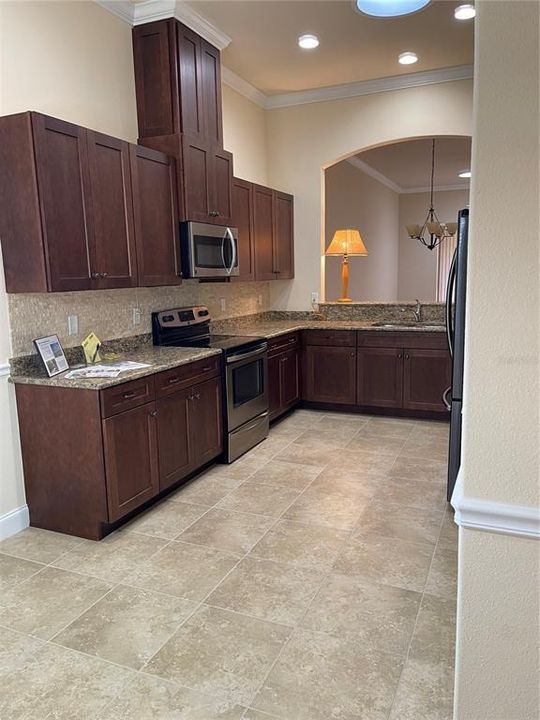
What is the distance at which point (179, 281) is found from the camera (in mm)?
3879

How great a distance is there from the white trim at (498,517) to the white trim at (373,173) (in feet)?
22.7

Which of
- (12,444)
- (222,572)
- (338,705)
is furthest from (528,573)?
(12,444)

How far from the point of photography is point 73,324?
3.37 metres

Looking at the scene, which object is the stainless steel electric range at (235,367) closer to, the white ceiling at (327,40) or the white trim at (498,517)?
the white ceiling at (327,40)

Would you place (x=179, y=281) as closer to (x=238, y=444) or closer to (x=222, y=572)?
(x=238, y=444)

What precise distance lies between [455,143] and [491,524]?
7.34 metres

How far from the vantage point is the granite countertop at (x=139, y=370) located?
9.23ft

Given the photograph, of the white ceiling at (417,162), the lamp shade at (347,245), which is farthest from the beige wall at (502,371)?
the white ceiling at (417,162)

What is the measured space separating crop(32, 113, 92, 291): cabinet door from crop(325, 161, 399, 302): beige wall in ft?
14.7

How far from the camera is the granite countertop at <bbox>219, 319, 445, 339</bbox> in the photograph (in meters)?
4.91

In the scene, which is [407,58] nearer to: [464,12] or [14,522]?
[464,12]

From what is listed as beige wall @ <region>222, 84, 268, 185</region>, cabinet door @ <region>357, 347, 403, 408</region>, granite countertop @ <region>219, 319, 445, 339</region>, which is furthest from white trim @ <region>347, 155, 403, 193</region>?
cabinet door @ <region>357, 347, 403, 408</region>

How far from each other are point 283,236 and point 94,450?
3493mm

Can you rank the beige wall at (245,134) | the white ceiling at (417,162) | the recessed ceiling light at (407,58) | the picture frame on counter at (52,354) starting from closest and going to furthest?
the picture frame on counter at (52,354)
the recessed ceiling light at (407,58)
the beige wall at (245,134)
the white ceiling at (417,162)
